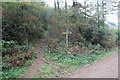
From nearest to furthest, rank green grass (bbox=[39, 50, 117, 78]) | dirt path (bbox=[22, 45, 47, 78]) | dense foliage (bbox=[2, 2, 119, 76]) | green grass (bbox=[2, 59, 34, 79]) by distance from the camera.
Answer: green grass (bbox=[2, 59, 34, 79]), dirt path (bbox=[22, 45, 47, 78]), green grass (bbox=[39, 50, 117, 78]), dense foliage (bbox=[2, 2, 119, 76])

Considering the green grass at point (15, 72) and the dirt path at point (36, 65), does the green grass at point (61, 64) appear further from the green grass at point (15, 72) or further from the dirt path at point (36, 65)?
the green grass at point (15, 72)

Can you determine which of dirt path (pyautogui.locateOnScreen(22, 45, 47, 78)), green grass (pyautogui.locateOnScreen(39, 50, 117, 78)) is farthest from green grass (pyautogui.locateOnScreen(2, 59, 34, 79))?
green grass (pyautogui.locateOnScreen(39, 50, 117, 78))

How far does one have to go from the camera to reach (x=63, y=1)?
472 inches

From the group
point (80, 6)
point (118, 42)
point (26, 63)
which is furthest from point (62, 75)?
point (118, 42)

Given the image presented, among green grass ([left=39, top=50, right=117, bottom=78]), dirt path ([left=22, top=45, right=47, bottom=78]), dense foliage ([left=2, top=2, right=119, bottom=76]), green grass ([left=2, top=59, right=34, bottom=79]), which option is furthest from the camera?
dense foliage ([left=2, top=2, right=119, bottom=76])

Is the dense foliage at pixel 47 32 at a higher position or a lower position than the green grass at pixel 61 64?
higher

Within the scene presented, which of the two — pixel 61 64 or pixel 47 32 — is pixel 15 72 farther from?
pixel 47 32

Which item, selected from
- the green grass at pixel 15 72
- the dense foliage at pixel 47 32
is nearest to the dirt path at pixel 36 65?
the green grass at pixel 15 72

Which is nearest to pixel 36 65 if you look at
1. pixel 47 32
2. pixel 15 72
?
pixel 15 72

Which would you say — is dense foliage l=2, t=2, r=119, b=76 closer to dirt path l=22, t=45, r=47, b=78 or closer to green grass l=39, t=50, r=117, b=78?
green grass l=39, t=50, r=117, b=78

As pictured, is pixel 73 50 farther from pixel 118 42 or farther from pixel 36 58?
pixel 118 42

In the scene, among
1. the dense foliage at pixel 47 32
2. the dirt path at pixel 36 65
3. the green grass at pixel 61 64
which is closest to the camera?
the dirt path at pixel 36 65

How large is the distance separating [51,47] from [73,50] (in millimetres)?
1540

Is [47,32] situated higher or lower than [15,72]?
higher
